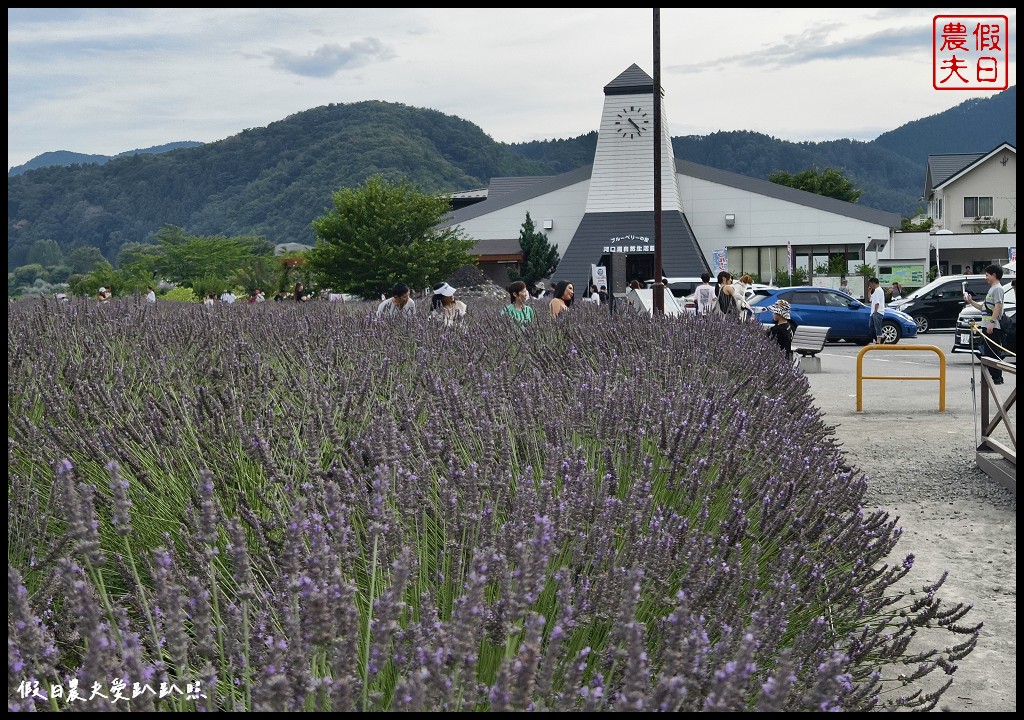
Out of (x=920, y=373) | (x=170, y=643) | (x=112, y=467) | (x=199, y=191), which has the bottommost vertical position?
(x=920, y=373)

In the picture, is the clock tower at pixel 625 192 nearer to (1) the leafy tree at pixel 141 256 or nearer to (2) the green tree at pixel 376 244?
(2) the green tree at pixel 376 244

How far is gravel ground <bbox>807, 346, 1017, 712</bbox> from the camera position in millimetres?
4102

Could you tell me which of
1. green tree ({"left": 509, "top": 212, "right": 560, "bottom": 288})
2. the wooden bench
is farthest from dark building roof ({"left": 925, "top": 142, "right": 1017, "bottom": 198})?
the wooden bench

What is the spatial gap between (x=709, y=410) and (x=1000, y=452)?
4.31m

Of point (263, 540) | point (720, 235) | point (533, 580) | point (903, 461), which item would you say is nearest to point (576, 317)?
point (903, 461)

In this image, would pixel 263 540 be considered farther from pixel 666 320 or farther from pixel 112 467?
pixel 666 320

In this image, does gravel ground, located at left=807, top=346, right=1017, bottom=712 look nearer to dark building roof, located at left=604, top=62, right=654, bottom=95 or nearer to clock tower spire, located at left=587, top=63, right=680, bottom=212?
clock tower spire, located at left=587, top=63, right=680, bottom=212

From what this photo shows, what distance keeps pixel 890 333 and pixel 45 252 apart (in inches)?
5930

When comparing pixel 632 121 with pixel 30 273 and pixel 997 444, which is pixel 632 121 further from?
pixel 30 273

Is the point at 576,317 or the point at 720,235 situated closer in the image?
the point at 576,317

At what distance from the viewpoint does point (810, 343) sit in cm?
1798

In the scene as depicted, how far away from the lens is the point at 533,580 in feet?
6.59

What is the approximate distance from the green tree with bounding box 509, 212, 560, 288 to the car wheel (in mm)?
30751

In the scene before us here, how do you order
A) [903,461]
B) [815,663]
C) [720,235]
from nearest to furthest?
1. [815,663]
2. [903,461]
3. [720,235]
